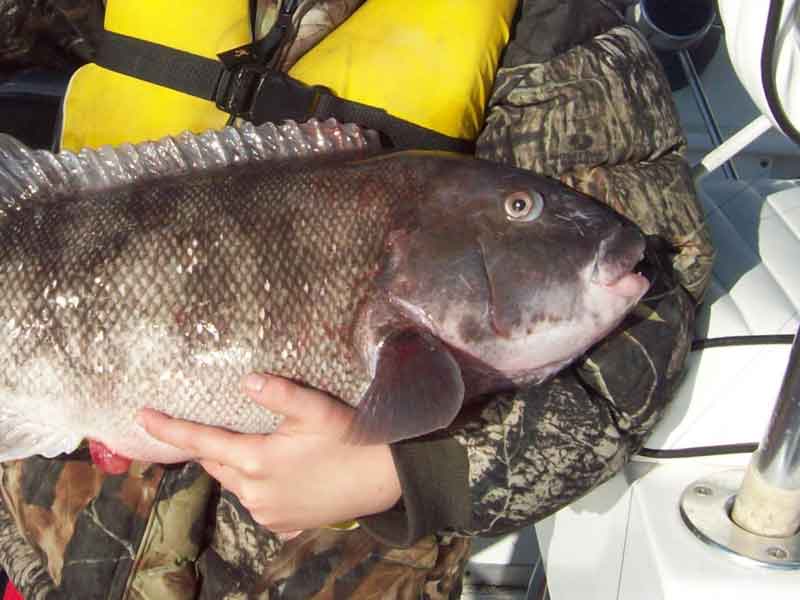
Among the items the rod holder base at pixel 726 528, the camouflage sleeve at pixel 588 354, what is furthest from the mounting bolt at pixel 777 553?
the camouflage sleeve at pixel 588 354

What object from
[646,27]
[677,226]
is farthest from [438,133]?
[646,27]

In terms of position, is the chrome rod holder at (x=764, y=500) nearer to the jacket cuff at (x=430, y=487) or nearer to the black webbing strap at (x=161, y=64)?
the jacket cuff at (x=430, y=487)

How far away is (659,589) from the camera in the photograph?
4.41 ft

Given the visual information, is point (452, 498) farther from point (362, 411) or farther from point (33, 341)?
point (33, 341)

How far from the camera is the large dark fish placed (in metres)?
Result: 1.25

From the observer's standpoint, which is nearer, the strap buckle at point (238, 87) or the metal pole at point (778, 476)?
the metal pole at point (778, 476)

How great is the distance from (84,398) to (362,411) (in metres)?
0.42

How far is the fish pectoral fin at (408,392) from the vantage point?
1.19 meters

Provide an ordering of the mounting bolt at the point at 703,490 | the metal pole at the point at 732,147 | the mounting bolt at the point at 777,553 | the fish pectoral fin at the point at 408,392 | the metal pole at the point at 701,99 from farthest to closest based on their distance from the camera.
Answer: the metal pole at the point at 701,99 → the metal pole at the point at 732,147 → the mounting bolt at the point at 703,490 → the mounting bolt at the point at 777,553 → the fish pectoral fin at the point at 408,392

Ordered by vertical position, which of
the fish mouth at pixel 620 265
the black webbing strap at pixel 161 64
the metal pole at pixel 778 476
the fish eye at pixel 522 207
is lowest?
the metal pole at pixel 778 476

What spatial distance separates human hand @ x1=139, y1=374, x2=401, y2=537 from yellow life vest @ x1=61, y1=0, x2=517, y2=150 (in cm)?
52

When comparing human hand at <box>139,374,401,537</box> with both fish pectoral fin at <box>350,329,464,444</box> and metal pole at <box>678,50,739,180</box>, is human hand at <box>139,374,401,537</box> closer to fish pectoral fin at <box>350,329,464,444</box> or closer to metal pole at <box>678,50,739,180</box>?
fish pectoral fin at <box>350,329,464,444</box>

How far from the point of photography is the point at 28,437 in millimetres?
1362

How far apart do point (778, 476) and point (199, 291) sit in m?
0.86
